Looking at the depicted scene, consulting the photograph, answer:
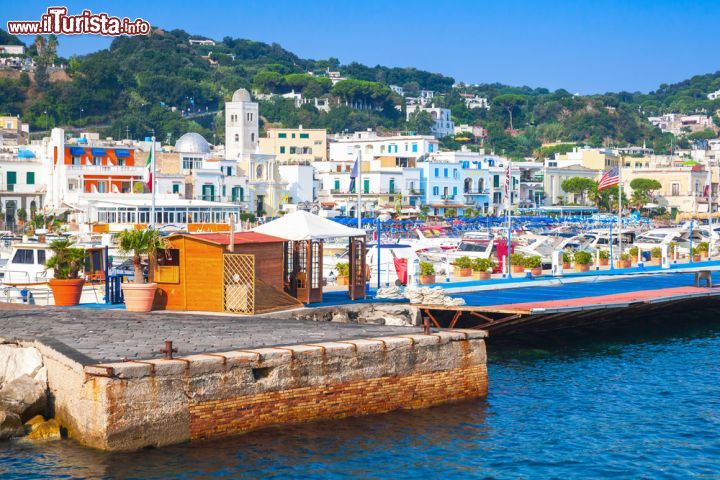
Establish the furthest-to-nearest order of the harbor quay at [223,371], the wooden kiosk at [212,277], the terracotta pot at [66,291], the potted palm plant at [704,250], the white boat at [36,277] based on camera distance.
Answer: the potted palm plant at [704,250] < the white boat at [36,277] < the terracotta pot at [66,291] < the wooden kiosk at [212,277] < the harbor quay at [223,371]

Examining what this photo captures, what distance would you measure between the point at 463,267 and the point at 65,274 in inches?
626

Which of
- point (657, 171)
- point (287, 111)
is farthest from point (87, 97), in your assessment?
point (657, 171)

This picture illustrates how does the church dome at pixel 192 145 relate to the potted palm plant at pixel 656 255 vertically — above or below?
above

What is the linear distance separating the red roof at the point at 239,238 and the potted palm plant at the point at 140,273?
0.89 metres

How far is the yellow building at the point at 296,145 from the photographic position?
117188 millimetres

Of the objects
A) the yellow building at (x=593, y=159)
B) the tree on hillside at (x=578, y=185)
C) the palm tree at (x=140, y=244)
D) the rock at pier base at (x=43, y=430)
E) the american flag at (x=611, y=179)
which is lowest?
the rock at pier base at (x=43, y=430)

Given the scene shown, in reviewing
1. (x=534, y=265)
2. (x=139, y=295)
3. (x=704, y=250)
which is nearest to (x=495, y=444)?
(x=139, y=295)

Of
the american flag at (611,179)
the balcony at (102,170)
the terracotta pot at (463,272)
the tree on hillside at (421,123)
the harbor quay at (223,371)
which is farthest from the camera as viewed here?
the tree on hillside at (421,123)

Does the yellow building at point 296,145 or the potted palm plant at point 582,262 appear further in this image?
the yellow building at point 296,145

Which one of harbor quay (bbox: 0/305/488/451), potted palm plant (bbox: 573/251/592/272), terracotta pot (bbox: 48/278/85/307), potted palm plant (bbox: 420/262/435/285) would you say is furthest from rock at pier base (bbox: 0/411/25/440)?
potted palm plant (bbox: 573/251/592/272)

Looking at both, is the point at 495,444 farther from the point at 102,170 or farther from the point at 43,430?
the point at 102,170

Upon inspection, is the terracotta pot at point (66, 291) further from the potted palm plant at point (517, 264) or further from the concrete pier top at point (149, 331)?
the potted palm plant at point (517, 264)

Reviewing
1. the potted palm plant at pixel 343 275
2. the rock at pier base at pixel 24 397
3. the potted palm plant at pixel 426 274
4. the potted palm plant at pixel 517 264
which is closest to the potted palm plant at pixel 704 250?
the potted palm plant at pixel 517 264

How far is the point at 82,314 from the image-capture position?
24.2 meters
